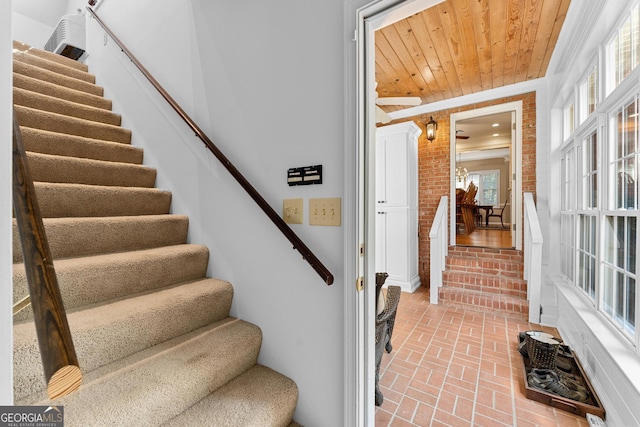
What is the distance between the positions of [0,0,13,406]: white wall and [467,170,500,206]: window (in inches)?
442

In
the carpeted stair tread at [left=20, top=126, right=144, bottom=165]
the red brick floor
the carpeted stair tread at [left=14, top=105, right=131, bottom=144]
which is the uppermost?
the carpeted stair tread at [left=14, top=105, right=131, bottom=144]

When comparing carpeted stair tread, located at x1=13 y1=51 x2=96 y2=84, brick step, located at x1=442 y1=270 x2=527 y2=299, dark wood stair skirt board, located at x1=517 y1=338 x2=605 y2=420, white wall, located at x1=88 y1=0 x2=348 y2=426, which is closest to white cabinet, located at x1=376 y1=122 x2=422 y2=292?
brick step, located at x1=442 y1=270 x2=527 y2=299

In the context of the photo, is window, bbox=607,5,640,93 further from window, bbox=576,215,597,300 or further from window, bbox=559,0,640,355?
window, bbox=576,215,597,300

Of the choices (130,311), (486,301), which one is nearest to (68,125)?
(130,311)

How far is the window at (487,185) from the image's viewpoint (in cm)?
960

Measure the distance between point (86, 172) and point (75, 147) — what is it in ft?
1.11

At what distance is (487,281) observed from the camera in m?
3.65

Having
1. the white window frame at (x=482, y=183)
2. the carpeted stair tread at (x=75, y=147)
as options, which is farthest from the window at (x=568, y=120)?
the white window frame at (x=482, y=183)

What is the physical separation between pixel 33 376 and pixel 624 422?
2808mm

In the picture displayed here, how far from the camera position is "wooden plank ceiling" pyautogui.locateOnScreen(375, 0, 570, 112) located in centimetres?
231

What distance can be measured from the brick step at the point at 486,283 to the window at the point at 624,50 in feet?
7.96

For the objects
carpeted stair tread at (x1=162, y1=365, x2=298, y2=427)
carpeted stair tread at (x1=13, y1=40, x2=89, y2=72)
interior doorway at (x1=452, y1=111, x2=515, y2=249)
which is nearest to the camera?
carpeted stair tread at (x1=162, y1=365, x2=298, y2=427)

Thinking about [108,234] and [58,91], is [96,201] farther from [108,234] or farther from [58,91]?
[58,91]

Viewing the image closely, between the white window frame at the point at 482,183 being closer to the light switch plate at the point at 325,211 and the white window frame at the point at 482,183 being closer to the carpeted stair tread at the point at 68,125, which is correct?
the light switch plate at the point at 325,211
